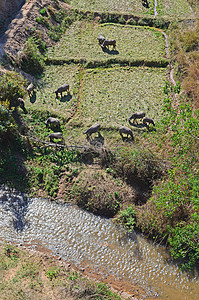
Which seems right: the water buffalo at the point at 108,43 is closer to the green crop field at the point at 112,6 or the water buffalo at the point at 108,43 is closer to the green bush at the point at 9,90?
the green crop field at the point at 112,6

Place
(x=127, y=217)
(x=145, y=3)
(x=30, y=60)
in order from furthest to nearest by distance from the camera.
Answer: (x=145, y=3) < (x=30, y=60) < (x=127, y=217)

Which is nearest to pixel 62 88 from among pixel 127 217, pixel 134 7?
pixel 127 217

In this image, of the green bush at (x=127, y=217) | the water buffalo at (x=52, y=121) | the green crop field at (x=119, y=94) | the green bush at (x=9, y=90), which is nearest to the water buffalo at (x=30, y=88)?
the green bush at (x=9, y=90)

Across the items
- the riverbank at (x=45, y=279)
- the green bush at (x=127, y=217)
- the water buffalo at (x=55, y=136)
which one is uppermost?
the water buffalo at (x=55, y=136)

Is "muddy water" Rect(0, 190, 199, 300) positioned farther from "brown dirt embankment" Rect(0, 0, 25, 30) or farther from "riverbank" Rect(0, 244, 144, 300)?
"brown dirt embankment" Rect(0, 0, 25, 30)

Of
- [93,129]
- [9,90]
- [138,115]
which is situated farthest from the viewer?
[138,115]

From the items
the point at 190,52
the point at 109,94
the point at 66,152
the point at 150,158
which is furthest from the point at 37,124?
the point at 190,52

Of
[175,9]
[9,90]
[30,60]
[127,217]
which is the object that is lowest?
[127,217]

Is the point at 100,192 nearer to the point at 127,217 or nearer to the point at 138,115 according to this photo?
the point at 127,217
